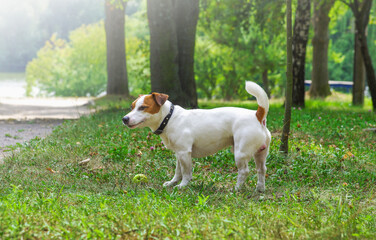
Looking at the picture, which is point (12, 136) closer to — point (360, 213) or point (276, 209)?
point (276, 209)

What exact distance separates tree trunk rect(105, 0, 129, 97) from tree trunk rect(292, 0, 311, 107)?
8.28m

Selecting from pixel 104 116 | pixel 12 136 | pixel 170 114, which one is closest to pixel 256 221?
pixel 170 114

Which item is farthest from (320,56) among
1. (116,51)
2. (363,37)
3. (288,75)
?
(288,75)

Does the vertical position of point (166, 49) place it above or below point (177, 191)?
above

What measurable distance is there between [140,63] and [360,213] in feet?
68.9

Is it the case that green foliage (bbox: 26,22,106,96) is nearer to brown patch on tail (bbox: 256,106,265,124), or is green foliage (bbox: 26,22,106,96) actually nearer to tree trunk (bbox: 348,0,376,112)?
tree trunk (bbox: 348,0,376,112)

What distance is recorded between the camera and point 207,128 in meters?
5.06

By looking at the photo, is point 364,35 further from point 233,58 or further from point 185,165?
point 233,58

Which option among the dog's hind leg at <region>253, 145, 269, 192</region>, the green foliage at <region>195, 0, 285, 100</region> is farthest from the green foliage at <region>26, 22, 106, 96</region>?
the dog's hind leg at <region>253, 145, 269, 192</region>

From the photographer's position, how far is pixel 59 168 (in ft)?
19.6

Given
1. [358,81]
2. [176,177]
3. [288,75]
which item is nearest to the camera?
[176,177]

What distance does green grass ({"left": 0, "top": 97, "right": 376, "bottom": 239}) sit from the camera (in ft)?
11.3

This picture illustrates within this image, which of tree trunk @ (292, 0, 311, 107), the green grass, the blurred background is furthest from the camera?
the blurred background

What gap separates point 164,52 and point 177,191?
6405 millimetres
